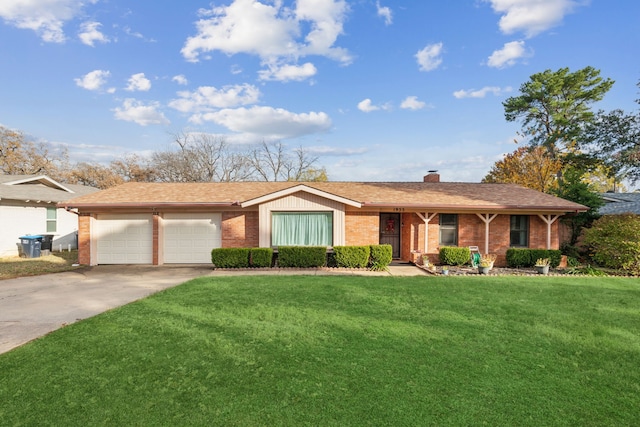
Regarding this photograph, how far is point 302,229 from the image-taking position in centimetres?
1305

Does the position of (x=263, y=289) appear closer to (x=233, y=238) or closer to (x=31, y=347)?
(x=31, y=347)

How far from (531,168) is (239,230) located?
25.0 metres

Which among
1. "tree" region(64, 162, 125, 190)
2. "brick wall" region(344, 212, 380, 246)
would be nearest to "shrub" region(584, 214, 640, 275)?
"brick wall" region(344, 212, 380, 246)

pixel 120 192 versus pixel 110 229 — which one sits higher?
pixel 120 192

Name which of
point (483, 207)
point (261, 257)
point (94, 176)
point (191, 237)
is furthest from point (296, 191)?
point (94, 176)

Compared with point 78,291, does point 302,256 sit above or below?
above

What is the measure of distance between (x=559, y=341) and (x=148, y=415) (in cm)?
559

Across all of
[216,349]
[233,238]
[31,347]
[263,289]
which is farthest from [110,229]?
[216,349]

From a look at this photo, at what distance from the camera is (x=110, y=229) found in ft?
44.6

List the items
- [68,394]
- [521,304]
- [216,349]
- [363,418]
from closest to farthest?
[363,418]
[68,394]
[216,349]
[521,304]

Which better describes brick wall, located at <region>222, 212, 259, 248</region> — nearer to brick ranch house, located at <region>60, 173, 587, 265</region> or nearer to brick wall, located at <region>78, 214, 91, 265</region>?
brick ranch house, located at <region>60, 173, 587, 265</region>

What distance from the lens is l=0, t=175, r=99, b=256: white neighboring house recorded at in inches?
603

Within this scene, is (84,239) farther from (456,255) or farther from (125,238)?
(456,255)

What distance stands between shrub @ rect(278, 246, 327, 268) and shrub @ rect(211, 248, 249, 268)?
130 centimetres
